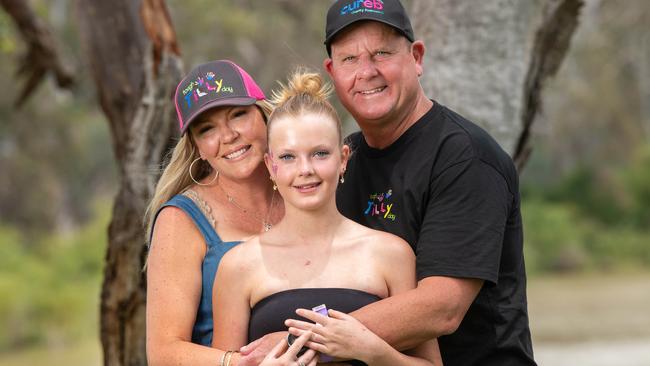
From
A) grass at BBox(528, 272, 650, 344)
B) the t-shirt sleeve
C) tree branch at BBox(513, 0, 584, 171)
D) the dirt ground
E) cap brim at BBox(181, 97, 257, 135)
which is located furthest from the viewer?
grass at BBox(528, 272, 650, 344)

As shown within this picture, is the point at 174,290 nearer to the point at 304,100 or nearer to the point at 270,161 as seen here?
the point at 270,161

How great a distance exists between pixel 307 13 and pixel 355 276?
25581 millimetres

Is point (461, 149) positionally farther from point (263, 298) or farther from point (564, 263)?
point (564, 263)

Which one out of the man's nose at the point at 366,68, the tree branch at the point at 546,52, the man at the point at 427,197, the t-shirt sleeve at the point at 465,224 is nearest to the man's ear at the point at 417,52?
the man at the point at 427,197

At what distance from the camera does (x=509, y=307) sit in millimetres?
3244

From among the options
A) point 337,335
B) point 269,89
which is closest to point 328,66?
point 337,335

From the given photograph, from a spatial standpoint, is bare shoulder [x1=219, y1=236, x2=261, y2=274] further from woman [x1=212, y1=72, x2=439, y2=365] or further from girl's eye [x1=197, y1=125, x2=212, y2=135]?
girl's eye [x1=197, y1=125, x2=212, y2=135]

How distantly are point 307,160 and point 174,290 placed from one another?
0.56m

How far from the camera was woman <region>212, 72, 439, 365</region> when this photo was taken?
2.90 m

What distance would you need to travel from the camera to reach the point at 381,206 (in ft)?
10.8

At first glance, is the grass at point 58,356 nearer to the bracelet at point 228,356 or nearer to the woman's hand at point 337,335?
the bracelet at point 228,356

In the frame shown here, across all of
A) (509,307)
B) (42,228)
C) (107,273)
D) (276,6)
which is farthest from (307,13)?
(509,307)

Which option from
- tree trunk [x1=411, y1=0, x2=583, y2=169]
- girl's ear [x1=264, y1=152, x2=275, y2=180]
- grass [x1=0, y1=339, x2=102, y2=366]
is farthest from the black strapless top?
grass [x1=0, y1=339, x2=102, y2=366]

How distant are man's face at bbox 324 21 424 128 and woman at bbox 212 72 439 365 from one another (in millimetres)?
342
